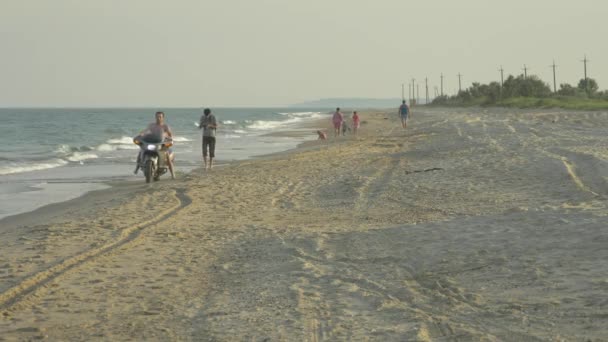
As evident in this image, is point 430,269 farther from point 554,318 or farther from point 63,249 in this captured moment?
point 63,249

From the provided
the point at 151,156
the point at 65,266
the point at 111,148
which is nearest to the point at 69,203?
the point at 151,156

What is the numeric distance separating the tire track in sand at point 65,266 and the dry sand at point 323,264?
23mm

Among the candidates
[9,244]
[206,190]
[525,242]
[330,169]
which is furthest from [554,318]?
[330,169]

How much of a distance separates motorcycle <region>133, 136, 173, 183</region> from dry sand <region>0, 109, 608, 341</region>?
243 cm

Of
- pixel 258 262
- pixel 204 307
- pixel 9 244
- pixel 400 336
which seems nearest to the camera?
pixel 400 336

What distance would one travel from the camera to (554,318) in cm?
471

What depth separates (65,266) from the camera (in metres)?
6.88

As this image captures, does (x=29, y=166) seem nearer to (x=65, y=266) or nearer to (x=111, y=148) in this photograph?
(x=111, y=148)

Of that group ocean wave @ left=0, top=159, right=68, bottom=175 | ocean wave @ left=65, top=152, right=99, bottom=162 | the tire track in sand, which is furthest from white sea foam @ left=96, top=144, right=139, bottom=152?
the tire track in sand

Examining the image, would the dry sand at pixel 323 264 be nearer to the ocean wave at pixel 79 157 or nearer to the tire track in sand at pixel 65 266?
the tire track in sand at pixel 65 266

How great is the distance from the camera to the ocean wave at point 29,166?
68.9 ft

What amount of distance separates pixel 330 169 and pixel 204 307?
36.5 feet

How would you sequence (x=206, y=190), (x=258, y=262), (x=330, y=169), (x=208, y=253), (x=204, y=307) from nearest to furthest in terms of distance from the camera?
(x=204, y=307), (x=258, y=262), (x=208, y=253), (x=206, y=190), (x=330, y=169)

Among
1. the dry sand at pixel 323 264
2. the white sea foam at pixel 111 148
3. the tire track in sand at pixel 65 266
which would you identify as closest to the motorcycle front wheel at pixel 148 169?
the dry sand at pixel 323 264
